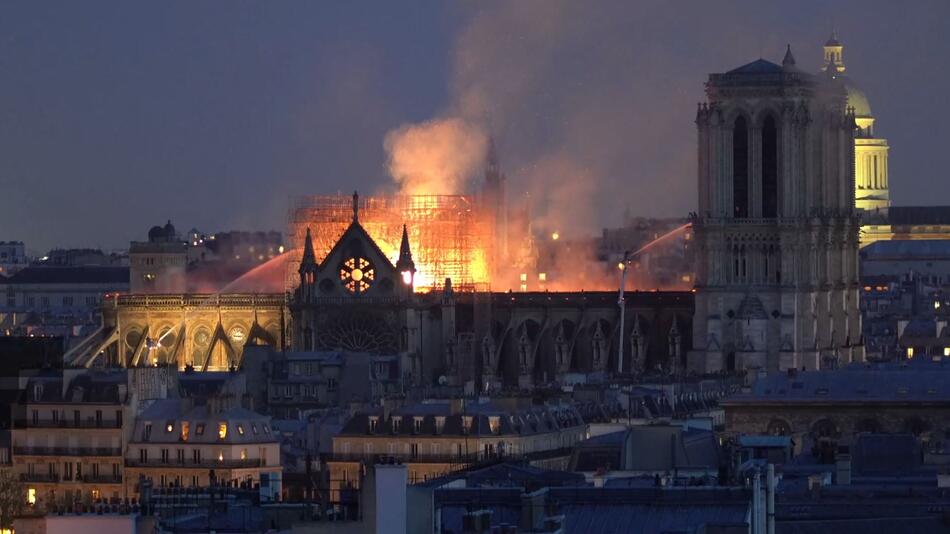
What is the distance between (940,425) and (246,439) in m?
27.6

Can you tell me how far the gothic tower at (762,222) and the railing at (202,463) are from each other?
6588cm

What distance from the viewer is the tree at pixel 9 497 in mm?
89838

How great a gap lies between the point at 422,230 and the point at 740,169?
60.1 feet

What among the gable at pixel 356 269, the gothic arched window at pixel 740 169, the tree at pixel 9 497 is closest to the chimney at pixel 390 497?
the tree at pixel 9 497

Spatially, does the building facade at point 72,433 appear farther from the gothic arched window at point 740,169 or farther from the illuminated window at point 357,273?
the illuminated window at point 357,273

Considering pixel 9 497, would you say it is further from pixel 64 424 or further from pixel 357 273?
pixel 357 273

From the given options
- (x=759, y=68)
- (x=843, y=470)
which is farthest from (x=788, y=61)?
(x=843, y=470)

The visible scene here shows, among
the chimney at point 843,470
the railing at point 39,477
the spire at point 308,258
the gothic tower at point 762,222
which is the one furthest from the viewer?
the spire at point 308,258

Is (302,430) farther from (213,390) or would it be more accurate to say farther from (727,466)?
(727,466)

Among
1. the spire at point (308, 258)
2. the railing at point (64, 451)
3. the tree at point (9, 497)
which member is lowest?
the tree at point (9, 497)

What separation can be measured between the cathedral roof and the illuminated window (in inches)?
641

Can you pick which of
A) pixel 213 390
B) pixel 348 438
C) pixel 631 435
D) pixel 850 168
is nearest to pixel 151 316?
pixel 850 168

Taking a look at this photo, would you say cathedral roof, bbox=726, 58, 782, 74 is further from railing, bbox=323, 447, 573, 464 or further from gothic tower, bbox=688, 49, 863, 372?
railing, bbox=323, 447, 573, 464

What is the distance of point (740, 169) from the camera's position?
577 ft
